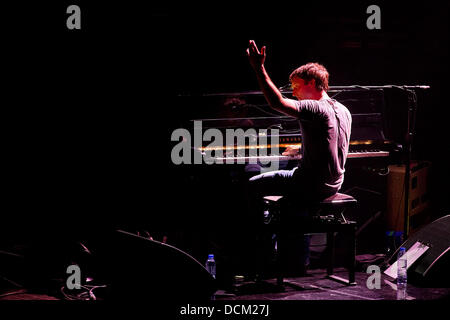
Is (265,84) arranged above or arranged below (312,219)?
above

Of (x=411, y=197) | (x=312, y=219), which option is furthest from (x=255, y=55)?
(x=411, y=197)

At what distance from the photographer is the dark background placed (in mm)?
4535

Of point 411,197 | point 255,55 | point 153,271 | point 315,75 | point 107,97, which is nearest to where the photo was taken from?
point 153,271

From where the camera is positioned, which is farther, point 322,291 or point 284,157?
point 284,157

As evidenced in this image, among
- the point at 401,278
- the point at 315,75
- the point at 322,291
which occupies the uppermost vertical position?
the point at 315,75

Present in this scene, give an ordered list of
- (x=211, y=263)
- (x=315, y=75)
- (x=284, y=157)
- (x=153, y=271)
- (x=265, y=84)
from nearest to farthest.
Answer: (x=153, y=271), (x=265, y=84), (x=315, y=75), (x=211, y=263), (x=284, y=157)

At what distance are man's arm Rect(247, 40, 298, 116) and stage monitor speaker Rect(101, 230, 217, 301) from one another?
173 centimetres

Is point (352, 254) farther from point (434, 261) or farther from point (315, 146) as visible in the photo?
point (315, 146)

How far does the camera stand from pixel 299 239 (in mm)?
4562

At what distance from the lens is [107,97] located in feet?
15.6

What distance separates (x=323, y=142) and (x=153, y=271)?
2374 millimetres

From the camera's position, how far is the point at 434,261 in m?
3.86

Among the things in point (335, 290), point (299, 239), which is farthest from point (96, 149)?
point (335, 290)

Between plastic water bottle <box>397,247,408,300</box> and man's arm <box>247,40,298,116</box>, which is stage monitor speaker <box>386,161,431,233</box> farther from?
man's arm <box>247,40,298,116</box>
